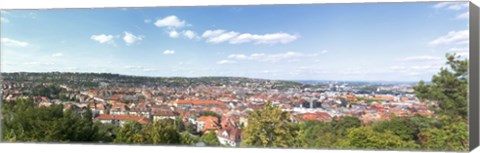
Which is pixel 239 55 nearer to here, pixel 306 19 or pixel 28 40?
pixel 306 19

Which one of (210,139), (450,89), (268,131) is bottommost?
(210,139)

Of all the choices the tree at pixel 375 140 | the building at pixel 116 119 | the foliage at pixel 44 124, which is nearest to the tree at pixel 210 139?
the building at pixel 116 119

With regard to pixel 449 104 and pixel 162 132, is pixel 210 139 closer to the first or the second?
pixel 162 132

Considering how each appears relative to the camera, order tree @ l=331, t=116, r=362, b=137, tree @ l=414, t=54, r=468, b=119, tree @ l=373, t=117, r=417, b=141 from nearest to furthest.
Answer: tree @ l=414, t=54, r=468, b=119
tree @ l=373, t=117, r=417, b=141
tree @ l=331, t=116, r=362, b=137

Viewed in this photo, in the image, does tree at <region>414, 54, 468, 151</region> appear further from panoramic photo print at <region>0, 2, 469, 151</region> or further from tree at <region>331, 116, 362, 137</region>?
tree at <region>331, 116, 362, 137</region>

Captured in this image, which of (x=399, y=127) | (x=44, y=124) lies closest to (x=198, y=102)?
(x=44, y=124)

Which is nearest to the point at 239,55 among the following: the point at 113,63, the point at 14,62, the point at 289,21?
the point at 289,21

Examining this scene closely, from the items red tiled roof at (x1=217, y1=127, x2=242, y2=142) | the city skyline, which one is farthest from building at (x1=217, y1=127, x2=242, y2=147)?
the city skyline
